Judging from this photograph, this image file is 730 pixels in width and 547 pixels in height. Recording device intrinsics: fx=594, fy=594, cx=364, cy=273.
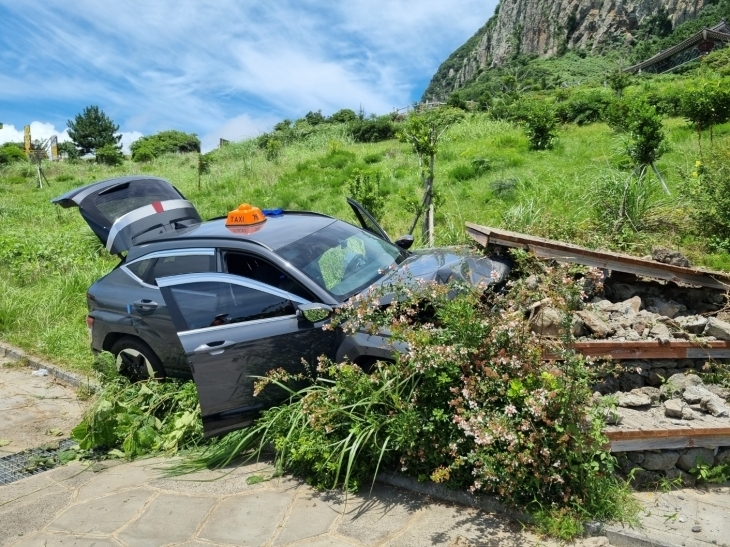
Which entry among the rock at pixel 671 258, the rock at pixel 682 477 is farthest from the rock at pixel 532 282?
the rock at pixel 682 477

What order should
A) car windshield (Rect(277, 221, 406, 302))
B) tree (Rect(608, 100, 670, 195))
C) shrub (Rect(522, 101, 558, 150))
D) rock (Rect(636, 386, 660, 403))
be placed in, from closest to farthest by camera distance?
rock (Rect(636, 386, 660, 403)) → car windshield (Rect(277, 221, 406, 302)) → tree (Rect(608, 100, 670, 195)) → shrub (Rect(522, 101, 558, 150))

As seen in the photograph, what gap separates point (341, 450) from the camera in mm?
3920

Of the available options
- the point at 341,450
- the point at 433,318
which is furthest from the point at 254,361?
the point at 433,318

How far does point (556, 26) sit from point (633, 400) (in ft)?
399

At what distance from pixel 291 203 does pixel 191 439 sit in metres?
8.49

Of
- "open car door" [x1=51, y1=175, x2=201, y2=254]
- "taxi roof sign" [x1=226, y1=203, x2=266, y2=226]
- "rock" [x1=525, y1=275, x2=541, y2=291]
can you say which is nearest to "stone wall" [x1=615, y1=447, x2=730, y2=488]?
"rock" [x1=525, y1=275, x2=541, y2=291]

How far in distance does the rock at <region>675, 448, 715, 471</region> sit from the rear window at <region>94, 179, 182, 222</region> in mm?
6008

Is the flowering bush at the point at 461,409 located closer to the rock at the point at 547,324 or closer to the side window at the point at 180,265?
the rock at the point at 547,324

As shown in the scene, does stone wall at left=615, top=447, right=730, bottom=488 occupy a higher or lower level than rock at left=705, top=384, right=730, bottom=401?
lower

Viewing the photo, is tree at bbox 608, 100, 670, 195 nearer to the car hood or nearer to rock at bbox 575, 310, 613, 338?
the car hood

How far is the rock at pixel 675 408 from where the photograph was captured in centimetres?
378

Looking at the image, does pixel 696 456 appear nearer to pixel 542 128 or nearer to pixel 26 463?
pixel 26 463

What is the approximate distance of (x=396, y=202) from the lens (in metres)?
11.3

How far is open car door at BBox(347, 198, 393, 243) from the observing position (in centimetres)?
621
